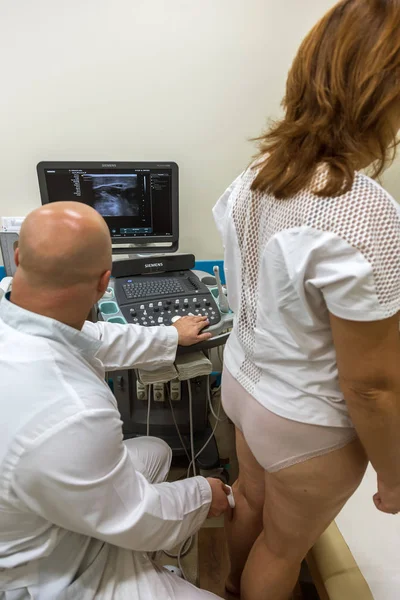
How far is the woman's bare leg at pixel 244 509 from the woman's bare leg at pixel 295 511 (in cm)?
7

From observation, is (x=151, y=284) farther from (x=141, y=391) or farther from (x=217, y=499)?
(x=217, y=499)

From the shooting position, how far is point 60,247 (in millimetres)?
657

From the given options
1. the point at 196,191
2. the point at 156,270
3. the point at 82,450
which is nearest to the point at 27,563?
the point at 82,450

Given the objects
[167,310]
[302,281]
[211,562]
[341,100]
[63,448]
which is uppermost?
[341,100]

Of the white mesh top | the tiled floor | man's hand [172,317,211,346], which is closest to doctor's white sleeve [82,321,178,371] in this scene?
man's hand [172,317,211,346]

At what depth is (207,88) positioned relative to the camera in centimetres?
151

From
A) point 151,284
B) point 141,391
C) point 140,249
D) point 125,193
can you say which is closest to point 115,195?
point 125,193

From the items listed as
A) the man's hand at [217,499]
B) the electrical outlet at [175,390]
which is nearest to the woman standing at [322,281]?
the man's hand at [217,499]

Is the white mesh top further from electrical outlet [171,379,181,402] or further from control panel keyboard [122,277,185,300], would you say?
electrical outlet [171,379,181,402]

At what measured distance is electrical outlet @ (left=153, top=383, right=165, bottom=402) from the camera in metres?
1.50

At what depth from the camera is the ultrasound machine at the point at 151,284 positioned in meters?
1.27

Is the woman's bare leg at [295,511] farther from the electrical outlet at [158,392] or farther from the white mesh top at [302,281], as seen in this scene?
the electrical outlet at [158,392]

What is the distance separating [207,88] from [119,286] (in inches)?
33.3

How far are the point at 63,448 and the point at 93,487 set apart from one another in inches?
4.0
